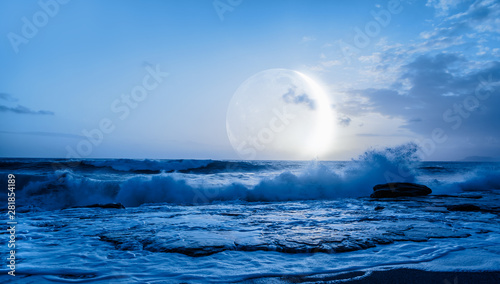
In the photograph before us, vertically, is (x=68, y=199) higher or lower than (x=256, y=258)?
lower

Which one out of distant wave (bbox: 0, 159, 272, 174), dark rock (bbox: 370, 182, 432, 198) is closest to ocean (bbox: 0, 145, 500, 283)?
dark rock (bbox: 370, 182, 432, 198)

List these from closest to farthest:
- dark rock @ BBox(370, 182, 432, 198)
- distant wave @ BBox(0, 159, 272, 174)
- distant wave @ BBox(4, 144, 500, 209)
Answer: dark rock @ BBox(370, 182, 432, 198), distant wave @ BBox(4, 144, 500, 209), distant wave @ BBox(0, 159, 272, 174)

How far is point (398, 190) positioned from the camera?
1276cm

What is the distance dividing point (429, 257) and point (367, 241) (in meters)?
0.93

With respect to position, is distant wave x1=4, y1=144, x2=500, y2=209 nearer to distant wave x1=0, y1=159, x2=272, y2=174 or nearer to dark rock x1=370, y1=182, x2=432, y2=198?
dark rock x1=370, y1=182, x2=432, y2=198

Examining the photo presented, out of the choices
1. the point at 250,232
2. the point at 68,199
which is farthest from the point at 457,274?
the point at 68,199

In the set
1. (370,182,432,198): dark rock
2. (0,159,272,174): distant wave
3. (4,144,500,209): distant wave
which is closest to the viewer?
Answer: (370,182,432,198): dark rock

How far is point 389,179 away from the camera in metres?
17.4

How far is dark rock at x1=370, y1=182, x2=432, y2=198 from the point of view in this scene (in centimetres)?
1249

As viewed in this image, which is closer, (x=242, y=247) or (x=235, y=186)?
(x=242, y=247)

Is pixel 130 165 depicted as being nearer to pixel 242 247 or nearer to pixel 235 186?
pixel 235 186

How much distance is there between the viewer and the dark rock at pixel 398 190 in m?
12.5

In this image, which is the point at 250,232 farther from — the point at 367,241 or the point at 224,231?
the point at 367,241

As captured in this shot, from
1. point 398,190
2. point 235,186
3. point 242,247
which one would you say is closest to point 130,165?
point 235,186
